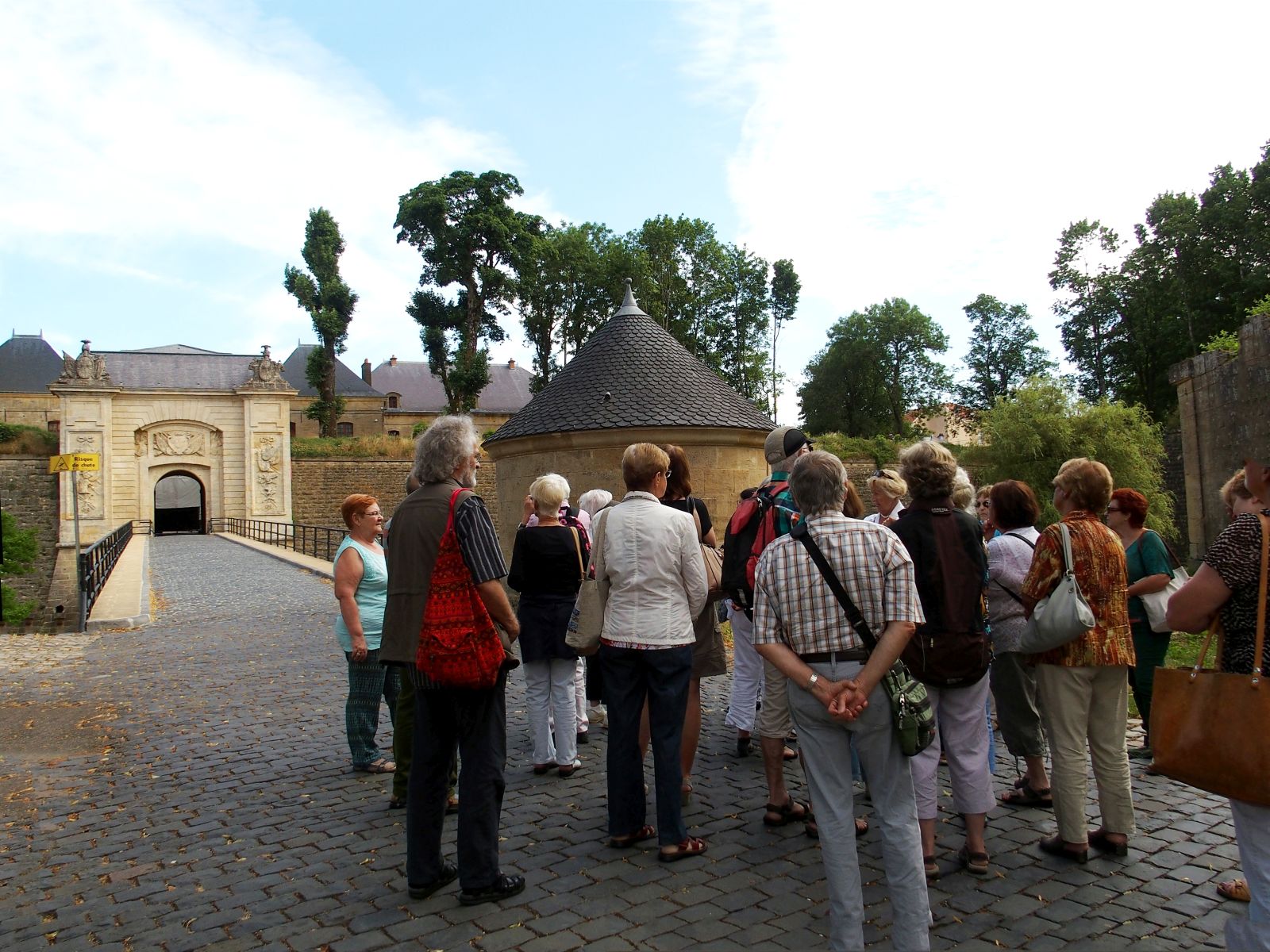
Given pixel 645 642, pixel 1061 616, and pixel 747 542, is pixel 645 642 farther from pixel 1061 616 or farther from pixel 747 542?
pixel 1061 616

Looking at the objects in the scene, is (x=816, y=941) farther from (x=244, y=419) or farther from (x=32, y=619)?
(x=244, y=419)

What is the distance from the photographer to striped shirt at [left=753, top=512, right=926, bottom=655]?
9.75 feet

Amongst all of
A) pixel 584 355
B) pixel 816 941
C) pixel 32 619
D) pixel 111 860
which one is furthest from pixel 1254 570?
pixel 32 619

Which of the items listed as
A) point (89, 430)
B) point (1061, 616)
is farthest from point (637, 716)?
point (89, 430)

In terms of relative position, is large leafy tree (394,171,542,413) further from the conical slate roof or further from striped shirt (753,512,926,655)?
striped shirt (753,512,926,655)

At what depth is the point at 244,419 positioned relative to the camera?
1446 inches

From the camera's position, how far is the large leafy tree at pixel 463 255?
1597 inches

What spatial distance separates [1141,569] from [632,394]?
9.93 meters

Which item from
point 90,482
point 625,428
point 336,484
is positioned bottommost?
point 336,484

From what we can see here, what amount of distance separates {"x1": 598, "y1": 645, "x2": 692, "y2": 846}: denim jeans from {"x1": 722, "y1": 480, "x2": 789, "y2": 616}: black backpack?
593 millimetres

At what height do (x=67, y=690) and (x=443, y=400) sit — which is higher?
(x=443, y=400)

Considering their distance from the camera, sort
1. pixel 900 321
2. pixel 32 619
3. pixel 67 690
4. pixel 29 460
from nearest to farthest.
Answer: pixel 67 690 < pixel 32 619 < pixel 29 460 < pixel 900 321

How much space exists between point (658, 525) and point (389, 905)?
74.1 inches

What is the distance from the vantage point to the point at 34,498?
1297 inches
